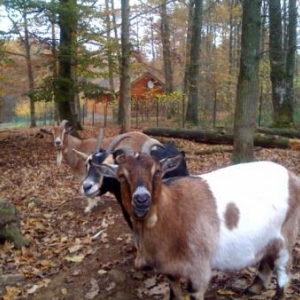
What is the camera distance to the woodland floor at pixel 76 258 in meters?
4.67

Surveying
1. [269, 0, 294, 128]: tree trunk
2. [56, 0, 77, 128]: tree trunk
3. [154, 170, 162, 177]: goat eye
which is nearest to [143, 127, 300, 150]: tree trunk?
[56, 0, 77, 128]: tree trunk

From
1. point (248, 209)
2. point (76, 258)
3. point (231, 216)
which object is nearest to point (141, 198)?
point (231, 216)

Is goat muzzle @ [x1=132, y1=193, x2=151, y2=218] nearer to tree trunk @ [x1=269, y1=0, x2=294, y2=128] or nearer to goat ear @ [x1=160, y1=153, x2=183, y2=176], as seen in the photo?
goat ear @ [x1=160, y1=153, x2=183, y2=176]

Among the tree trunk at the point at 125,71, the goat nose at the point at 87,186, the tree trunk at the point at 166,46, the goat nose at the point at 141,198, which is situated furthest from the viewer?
the tree trunk at the point at 166,46

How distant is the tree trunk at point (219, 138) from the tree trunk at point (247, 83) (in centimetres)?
425

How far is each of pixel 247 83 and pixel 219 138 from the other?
5.50 m

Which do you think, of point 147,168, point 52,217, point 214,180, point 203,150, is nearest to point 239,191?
point 214,180

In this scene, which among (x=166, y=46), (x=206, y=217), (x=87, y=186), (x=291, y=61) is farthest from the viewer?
(x=166, y=46)

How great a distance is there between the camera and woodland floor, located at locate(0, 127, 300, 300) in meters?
4.67

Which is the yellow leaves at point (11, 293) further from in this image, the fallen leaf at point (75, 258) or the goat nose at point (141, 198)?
the goat nose at point (141, 198)

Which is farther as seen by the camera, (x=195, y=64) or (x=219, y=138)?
(x=195, y=64)

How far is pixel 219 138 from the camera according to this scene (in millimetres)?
12812

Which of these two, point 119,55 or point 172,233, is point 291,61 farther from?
point 172,233

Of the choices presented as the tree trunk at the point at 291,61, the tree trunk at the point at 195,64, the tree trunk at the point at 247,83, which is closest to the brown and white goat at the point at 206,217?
the tree trunk at the point at 247,83
